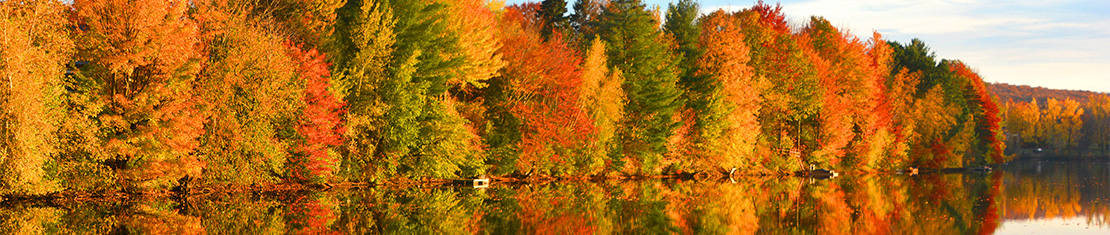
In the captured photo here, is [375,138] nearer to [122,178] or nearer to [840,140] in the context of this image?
[122,178]

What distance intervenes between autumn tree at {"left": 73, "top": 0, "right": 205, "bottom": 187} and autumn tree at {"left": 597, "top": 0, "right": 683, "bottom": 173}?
2705 cm

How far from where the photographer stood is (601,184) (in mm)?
48188

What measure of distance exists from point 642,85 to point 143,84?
28798mm

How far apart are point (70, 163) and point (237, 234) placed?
11139 mm

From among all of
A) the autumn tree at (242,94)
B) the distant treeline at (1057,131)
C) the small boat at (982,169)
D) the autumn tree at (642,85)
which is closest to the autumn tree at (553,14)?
the autumn tree at (642,85)

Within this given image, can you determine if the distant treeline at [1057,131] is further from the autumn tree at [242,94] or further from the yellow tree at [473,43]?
the autumn tree at [242,94]

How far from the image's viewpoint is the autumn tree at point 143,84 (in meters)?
29.7

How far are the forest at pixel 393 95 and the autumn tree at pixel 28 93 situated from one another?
56 millimetres

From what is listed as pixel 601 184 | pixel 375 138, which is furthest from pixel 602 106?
pixel 375 138

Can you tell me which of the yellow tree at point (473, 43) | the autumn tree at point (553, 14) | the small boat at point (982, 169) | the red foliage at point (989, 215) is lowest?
the small boat at point (982, 169)

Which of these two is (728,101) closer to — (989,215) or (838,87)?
(838,87)

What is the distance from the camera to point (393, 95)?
131 feet

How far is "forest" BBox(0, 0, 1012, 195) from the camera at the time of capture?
29.2 metres

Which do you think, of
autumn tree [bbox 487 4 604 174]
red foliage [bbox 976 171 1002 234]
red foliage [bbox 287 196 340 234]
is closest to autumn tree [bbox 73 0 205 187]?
red foliage [bbox 287 196 340 234]
